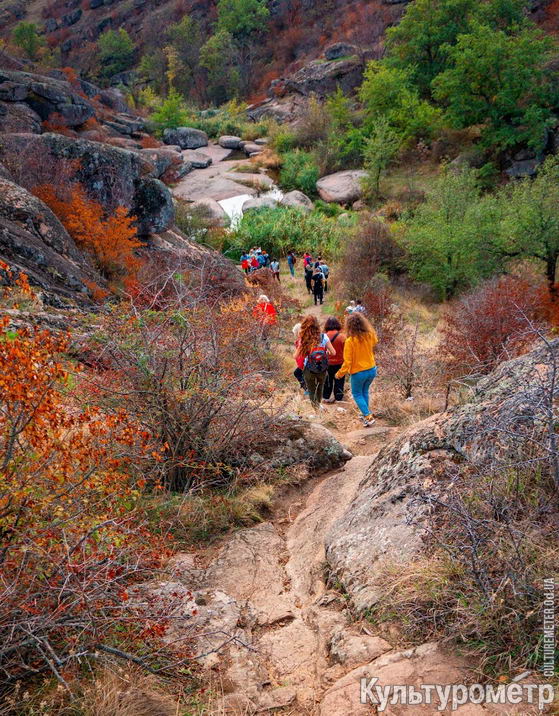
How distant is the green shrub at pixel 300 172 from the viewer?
31.9 metres

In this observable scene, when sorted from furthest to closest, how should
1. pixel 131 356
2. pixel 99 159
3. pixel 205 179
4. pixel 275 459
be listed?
pixel 205 179 < pixel 99 159 < pixel 275 459 < pixel 131 356

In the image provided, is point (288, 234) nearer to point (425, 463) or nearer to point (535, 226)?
point (535, 226)

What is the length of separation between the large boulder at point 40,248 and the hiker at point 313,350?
4.64 m

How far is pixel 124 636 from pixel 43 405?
1.25 m

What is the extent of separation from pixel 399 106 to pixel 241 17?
29523 mm

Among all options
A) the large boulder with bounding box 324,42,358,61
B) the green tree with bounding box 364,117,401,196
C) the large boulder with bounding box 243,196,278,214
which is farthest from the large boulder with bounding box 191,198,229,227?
the large boulder with bounding box 324,42,358,61

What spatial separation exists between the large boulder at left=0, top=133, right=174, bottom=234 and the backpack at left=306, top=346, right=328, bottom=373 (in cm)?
1140

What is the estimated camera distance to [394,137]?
29734mm

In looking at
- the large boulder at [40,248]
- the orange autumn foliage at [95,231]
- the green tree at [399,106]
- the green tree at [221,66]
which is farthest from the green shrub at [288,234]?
the green tree at [221,66]

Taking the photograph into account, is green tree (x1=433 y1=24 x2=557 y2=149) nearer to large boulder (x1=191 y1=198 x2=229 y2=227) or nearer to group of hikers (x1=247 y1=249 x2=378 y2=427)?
large boulder (x1=191 y1=198 x2=229 y2=227)

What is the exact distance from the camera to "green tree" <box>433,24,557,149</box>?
25609 millimetres

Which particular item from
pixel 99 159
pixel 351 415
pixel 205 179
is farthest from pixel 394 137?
pixel 351 415

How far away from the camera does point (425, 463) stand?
3.23 m

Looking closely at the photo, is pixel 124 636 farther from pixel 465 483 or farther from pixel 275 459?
pixel 275 459
